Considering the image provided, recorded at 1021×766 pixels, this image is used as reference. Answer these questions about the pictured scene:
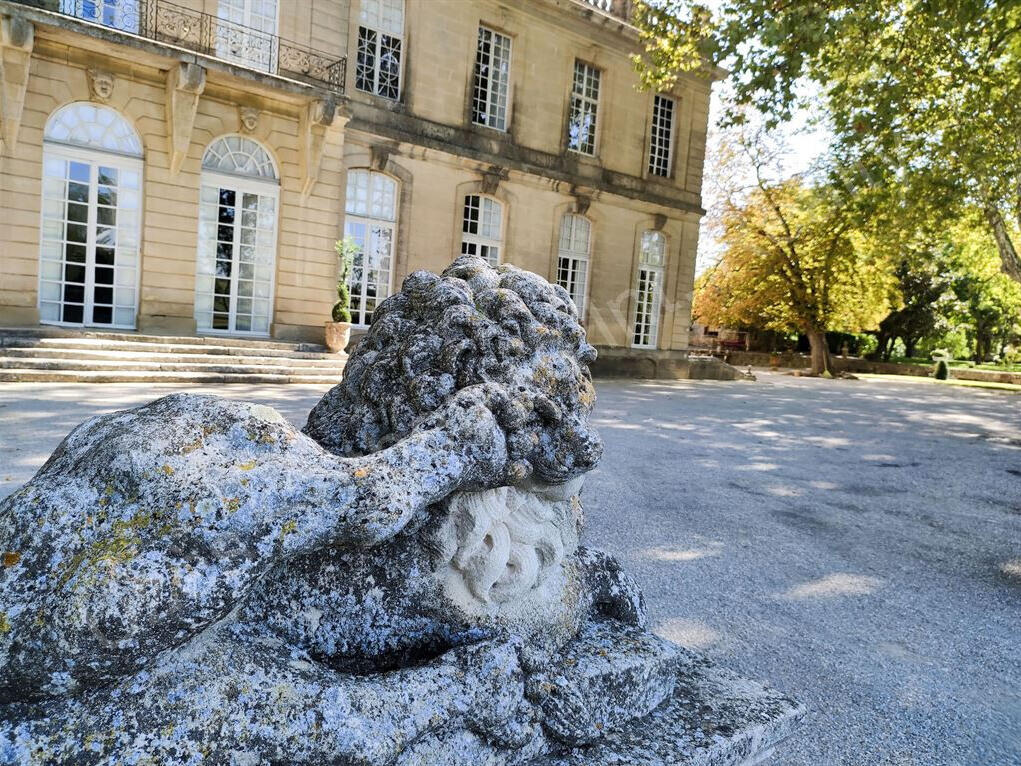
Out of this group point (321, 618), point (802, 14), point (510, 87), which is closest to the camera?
point (321, 618)

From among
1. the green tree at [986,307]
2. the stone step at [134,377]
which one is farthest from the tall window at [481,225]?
the green tree at [986,307]

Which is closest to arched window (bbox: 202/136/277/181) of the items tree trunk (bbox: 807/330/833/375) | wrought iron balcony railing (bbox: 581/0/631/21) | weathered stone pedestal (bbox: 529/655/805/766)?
wrought iron balcony railing (bbox: 581/0/631/21)

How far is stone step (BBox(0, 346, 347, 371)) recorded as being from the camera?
10.5 m

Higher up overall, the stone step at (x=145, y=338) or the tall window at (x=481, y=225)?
the tall window at (x=481, y=225)

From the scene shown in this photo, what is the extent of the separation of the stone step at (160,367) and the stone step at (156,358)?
0.02 meters

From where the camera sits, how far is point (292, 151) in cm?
1491

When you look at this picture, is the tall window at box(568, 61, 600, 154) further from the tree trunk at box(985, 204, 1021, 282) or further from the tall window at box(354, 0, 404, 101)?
the tree trunk at box(985, 204, 1021, 282)

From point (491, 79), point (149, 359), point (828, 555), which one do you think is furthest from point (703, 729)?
point (491, 79)

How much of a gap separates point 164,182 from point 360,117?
4741 millimetres

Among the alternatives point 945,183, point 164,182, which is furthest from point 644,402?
point 164,182

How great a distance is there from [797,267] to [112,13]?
24074 mm

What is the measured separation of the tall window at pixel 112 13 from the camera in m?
12.8

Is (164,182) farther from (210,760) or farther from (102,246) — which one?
(210,760)

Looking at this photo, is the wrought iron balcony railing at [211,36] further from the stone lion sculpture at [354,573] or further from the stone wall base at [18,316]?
the stone lion sculpture at [354,573]
